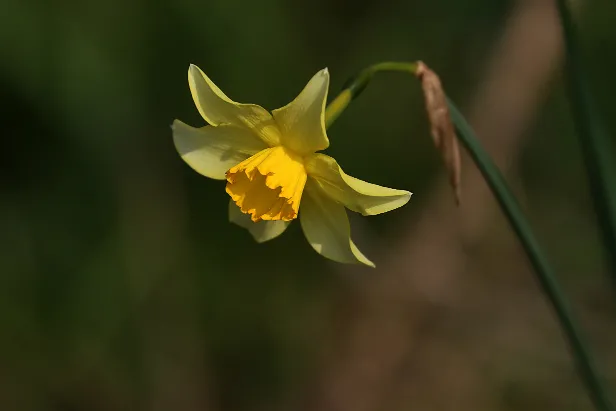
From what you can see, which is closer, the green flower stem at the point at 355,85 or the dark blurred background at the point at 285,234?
the green flower stem at the point at 355,85

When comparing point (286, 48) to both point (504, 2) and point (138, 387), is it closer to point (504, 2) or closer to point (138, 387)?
point (504, 2)

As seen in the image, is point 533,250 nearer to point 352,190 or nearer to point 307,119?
point 352,190

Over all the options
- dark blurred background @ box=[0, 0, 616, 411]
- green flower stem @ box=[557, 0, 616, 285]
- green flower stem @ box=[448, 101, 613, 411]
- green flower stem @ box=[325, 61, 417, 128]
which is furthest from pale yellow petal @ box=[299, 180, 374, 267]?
dark blurred background @ box=[0, 0, 616, 411]

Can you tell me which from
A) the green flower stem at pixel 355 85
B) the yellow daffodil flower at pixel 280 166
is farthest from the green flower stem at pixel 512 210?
the yellow daffodil flower at pixel 280 166

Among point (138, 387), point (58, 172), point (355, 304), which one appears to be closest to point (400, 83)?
point (355, 304)

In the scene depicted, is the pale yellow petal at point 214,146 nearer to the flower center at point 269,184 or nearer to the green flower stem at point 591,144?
the flower center at point 269,184

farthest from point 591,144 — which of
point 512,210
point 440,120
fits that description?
point 440,120
